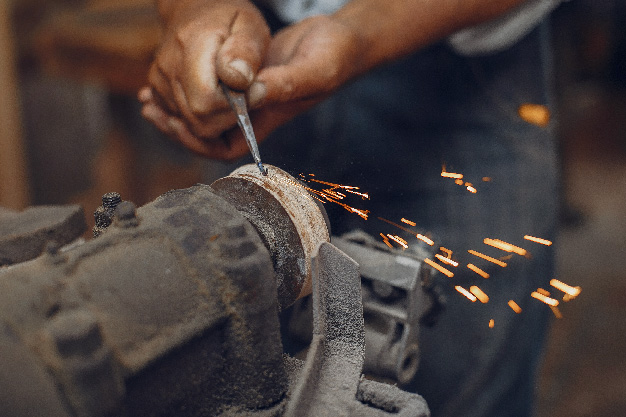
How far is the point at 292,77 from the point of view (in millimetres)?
1400

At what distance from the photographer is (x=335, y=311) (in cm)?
96

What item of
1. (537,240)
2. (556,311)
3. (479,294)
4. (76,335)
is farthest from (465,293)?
(556,311)

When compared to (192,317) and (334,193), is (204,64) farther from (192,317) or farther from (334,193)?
(192,317)

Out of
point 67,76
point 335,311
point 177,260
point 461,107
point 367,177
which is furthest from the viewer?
point 67,76

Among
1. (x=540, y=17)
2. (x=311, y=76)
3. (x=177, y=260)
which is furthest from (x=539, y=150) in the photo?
(x=177, y=260)

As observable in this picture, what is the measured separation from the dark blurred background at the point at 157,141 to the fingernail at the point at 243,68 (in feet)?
2.75

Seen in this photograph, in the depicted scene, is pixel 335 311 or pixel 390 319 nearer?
pixel 335 311

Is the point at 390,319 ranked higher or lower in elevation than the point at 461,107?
lower

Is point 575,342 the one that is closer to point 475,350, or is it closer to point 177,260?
point 475,350

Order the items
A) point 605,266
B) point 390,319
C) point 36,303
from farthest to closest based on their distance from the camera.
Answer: point 605,266
point 390,319
point 36,303

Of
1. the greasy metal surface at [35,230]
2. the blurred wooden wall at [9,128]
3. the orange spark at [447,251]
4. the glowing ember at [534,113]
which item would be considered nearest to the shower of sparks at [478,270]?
the orange spark at [447,251]

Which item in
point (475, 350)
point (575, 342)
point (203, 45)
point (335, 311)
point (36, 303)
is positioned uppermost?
point (203, 45)

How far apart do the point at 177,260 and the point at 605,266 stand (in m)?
4.10

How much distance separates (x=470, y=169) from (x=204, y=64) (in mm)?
898
